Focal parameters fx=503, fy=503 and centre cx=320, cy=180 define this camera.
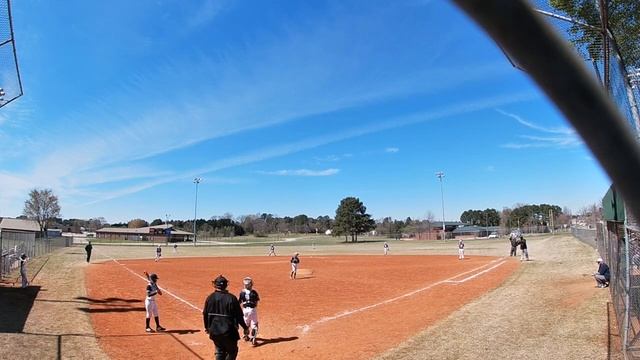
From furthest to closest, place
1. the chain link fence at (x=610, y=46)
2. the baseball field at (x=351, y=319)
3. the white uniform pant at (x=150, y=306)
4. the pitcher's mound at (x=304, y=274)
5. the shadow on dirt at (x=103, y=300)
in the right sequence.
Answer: the pitcher's mound at (x=304, y=274)
the shadow on dirt at (x=103, y=300)
the white uniform pant at (x=150, y=306)
the baseball field at (x=351, y=319)
the chain link fence at (x=610, y=46)

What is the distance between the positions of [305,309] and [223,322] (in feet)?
35.6

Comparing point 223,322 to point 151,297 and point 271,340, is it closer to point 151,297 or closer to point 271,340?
point 271,340

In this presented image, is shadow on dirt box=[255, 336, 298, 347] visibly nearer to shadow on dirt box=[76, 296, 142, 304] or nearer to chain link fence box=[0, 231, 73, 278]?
shadow on dirt box=[76, 296, 142, 304]

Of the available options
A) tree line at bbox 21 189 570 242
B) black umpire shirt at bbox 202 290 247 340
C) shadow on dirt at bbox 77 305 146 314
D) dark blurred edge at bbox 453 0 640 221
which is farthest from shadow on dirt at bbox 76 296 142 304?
tree line at bbox 21 189 570 242

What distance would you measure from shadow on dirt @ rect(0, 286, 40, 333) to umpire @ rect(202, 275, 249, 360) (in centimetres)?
828

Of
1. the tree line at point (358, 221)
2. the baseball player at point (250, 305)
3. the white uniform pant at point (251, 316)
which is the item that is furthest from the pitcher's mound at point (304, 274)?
the tree line at point (358, 221)

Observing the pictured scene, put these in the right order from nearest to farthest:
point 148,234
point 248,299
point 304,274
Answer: point 248,299 < point 304,274 < point 148,234

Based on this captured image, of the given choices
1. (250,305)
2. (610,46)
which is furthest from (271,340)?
(610,46)

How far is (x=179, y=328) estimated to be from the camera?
52.7 ft

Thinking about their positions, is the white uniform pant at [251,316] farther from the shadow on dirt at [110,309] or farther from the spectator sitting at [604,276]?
the spectator sitting at [604,276]

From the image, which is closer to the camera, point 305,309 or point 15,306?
point 15,306

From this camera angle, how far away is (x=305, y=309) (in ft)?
64.1

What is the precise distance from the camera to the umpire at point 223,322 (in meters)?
9.02

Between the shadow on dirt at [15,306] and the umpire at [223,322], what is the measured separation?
8285 mm
